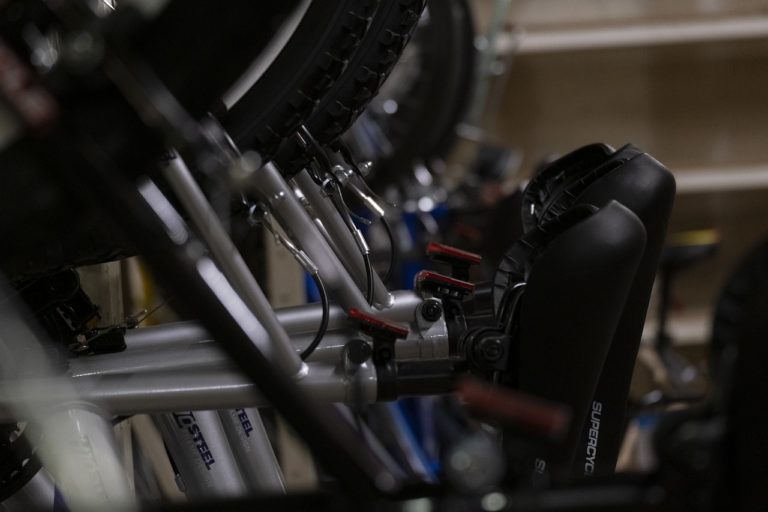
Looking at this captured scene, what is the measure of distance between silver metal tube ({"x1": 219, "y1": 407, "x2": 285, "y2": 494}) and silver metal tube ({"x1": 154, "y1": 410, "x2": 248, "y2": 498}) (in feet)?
0.12

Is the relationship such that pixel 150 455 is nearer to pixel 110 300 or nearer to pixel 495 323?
pixel 110 300

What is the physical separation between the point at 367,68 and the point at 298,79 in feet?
0.45

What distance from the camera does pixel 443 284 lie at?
0.90m

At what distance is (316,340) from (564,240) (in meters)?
0.20

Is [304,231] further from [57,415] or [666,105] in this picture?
[666,105]

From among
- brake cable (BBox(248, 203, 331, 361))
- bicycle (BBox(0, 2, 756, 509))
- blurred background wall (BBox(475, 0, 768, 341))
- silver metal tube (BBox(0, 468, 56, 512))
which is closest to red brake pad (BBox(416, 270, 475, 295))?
bicycle (BBox(0, 2, 756, 509))

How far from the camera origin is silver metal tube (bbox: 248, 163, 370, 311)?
0.82 meters

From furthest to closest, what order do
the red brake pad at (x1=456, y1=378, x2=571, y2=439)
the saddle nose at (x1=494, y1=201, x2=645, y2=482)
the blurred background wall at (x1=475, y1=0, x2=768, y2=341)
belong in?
the blurred background wall at (x1=475, y1=0, x2=768, y2=341)
the saddle nose at (x1=494, y1=201, x2=645, y2=482)
the red brake pad at (x1=456, y1=378, x2=571, y2=439)

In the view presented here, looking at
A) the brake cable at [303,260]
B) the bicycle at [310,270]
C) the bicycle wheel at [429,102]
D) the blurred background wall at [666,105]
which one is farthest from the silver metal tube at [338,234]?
the blurred background wall at [666,105]

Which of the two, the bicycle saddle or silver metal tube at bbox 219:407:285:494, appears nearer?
the bicycle saddle

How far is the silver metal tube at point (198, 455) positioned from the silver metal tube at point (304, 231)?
151 mm

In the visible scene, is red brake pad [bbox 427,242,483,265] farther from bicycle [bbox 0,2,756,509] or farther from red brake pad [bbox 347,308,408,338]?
red brake pad [bbox 347,308,408,338]

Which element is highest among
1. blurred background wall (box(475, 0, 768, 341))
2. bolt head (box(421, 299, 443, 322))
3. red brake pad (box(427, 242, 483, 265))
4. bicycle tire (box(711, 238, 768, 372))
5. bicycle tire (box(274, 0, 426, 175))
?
bicycle tire (box(274, 0, 426, 175))

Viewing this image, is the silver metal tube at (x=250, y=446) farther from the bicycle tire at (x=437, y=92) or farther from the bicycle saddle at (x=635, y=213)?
the bicycle tire at (x=437, y=92)
